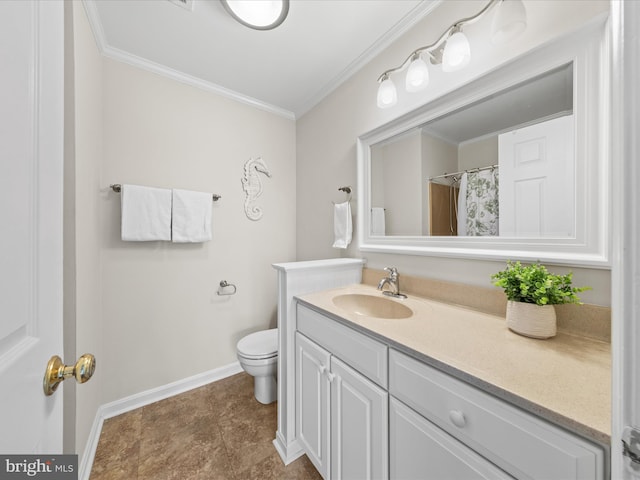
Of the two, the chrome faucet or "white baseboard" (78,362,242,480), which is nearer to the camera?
"white baseboard" (78,362,242,480)

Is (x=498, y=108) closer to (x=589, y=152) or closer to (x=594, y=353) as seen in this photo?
(x=589, y=152)

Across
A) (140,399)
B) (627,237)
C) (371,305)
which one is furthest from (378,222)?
(140,399)

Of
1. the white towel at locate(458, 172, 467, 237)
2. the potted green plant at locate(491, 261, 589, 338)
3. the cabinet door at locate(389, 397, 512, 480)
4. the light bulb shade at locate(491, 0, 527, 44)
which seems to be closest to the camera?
the cabinet door at locate(389, 397, 512, 480)

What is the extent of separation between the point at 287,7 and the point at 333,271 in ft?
4.65

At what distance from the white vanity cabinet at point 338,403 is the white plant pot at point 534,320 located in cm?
46

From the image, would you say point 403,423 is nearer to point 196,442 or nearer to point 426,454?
point 426,454

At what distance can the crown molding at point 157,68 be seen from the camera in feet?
4.14

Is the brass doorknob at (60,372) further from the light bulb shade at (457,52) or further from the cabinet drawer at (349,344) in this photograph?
the light bulb shade at (457,52)

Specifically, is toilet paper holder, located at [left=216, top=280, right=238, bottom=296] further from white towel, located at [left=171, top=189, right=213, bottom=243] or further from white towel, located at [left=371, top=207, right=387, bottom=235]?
white towel, located at [left=371, top=207, right=387, bottom=235]

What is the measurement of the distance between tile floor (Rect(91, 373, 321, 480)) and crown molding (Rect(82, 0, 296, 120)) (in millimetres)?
2301

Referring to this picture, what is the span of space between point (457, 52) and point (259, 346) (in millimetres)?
1960

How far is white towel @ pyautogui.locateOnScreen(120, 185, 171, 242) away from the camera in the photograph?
4.80ft

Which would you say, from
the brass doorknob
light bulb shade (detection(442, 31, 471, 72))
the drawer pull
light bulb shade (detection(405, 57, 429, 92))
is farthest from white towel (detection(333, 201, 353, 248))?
the brass doorknob

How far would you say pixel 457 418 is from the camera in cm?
58
